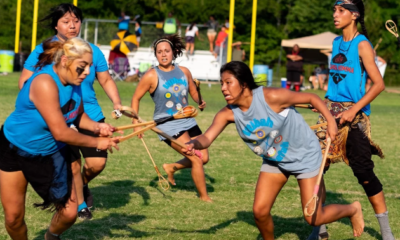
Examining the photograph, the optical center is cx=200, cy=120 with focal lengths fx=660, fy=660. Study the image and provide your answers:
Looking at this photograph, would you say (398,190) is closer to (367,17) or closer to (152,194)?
(152,194)

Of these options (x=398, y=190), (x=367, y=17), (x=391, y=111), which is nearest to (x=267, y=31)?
(x=367, y=17)

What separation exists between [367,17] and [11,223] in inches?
1588

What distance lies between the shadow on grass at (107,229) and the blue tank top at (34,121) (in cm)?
140

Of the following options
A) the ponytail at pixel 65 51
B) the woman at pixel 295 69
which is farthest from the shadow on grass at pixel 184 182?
the woman at pixel 295 69

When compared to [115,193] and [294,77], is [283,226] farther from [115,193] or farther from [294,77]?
[294,77]

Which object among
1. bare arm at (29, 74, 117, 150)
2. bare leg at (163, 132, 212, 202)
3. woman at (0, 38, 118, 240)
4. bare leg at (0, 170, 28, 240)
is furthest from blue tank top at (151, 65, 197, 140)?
bare arm at (29, 74, 117, 150)

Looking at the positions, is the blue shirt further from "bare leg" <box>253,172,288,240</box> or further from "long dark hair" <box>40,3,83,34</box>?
"bare leg" <box>253,172,288,240</box>

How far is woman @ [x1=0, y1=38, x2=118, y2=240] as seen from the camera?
450cm

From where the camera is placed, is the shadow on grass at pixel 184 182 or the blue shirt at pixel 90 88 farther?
the shadow on grass at pixel 184 182

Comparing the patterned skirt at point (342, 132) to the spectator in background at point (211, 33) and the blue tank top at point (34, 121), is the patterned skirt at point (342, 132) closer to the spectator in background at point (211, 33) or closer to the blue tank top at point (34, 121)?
the blue tank top at point (34, 121)

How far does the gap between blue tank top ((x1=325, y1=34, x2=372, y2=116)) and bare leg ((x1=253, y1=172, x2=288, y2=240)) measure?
107 centimetres

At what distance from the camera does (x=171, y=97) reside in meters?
7.66

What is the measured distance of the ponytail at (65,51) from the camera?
14.8 feet

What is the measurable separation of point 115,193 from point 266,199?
2.93 metres
